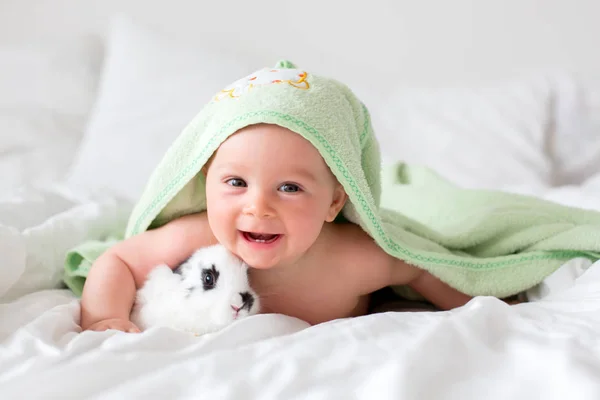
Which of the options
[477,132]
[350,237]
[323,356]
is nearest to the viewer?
[323,356]

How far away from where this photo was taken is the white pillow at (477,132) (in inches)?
67.0

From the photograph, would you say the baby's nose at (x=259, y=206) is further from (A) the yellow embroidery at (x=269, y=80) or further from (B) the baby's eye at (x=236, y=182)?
(A) the yellow embroidery at (x=269, y=80)

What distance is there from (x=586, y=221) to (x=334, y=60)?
3.61ft

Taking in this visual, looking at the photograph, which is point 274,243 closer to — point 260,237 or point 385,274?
point 260,237

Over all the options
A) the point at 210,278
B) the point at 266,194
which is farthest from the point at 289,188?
the point at 210,278

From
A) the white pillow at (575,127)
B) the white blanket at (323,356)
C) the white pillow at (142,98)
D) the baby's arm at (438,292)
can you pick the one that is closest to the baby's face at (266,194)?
the white blanket at (323,356)

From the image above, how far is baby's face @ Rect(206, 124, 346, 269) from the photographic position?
0.87 metres

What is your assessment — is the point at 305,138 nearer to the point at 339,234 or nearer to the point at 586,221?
the point at 339,234

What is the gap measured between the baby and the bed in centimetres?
9

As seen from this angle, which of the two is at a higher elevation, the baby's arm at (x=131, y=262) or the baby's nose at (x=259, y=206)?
the baby's nose at (x=259, y=206)

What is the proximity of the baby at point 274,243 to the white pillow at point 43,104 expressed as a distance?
75cm

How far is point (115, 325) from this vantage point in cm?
86

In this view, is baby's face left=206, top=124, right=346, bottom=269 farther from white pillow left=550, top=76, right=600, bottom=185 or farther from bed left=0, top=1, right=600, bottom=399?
white pillow left=550, top=76, right=600, bottom=185

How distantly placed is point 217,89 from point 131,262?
88cm
